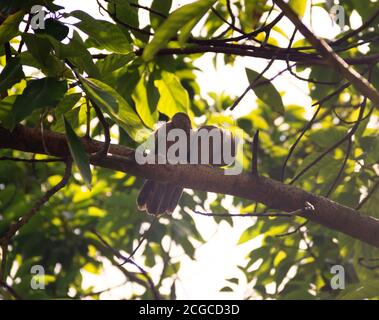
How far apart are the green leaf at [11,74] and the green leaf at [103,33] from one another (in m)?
0.24

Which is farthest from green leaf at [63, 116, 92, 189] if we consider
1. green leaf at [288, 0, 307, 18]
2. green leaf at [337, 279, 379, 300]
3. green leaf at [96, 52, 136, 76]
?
green leaf at [337, 279, 379, 300]

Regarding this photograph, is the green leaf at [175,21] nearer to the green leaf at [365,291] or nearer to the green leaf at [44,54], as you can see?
the green leaf at [44,54]

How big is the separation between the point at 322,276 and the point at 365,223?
123 cm

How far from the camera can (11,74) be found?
200 cm

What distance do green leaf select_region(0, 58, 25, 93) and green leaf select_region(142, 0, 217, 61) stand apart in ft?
1.91

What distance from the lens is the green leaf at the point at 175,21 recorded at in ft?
5.19

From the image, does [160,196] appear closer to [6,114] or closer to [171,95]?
[171,95]

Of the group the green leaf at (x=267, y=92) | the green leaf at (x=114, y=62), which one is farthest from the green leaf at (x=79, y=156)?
the green leaf at (x=267, y=92)

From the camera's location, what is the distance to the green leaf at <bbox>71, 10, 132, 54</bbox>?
206 cm

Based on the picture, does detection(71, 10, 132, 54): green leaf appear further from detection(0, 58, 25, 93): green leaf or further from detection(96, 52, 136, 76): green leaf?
detection(0, 58, 25, 93): green leaf

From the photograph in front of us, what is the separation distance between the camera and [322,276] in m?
3.66
